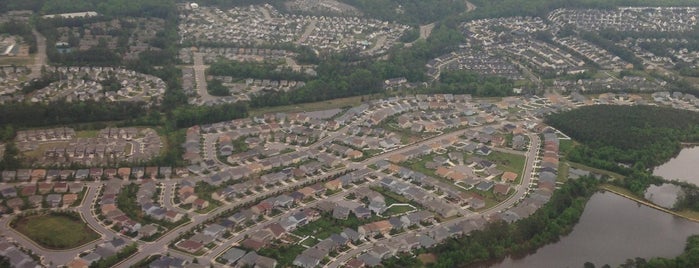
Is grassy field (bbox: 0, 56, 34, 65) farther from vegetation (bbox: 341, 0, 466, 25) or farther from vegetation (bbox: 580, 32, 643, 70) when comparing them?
vegetation (bbox: 580, 32, 643, 70)

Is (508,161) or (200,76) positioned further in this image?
(200,76)

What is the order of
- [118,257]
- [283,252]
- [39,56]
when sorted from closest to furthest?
[118,257] → [283,252] → [39,56]

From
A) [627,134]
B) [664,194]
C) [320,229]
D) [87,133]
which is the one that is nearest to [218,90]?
[87,133]

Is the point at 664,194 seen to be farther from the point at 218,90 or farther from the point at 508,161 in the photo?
the point at 218,90

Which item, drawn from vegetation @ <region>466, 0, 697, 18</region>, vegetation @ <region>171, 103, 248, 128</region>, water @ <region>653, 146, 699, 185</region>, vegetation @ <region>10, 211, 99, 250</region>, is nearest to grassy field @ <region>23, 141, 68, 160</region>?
vegetation @ <region>171, 103, 248, 128</region>

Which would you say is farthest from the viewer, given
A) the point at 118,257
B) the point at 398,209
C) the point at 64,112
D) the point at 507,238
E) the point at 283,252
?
the point at 64,112

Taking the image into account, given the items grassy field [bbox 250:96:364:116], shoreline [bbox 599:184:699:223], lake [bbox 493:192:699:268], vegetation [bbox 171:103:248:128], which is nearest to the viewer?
lake [bbox 493:192:699:268]
